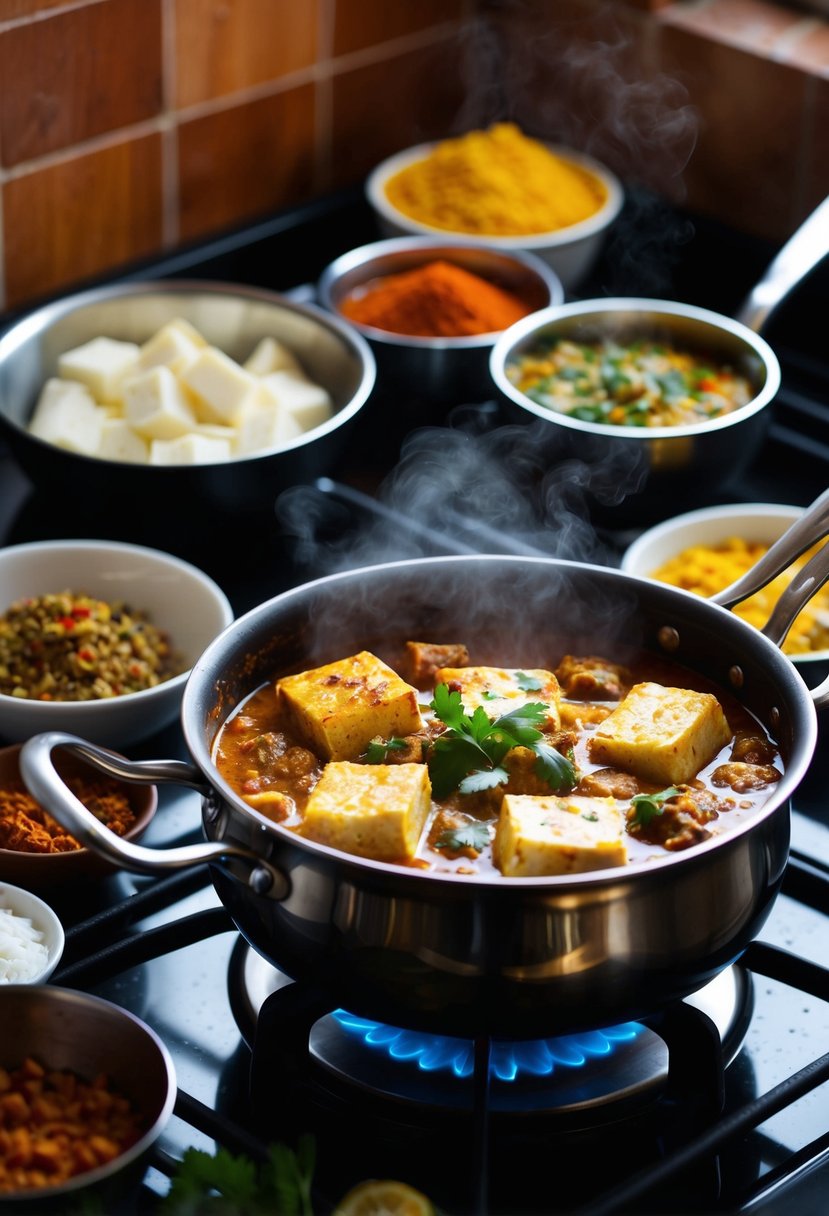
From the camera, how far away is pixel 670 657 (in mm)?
1466

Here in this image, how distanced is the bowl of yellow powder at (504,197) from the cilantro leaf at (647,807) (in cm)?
125

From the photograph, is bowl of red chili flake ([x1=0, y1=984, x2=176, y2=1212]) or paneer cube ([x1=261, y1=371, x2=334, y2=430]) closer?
bowl of red chili flake ([x1=0, y1=984, x2=176, y2=1212])

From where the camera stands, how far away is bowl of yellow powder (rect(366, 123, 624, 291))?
7.77 feet

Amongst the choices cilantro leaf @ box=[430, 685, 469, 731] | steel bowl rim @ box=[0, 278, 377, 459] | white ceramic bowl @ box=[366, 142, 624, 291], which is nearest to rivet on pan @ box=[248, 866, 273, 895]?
cilantro leaf @ box=[430, 685, 469, 731]

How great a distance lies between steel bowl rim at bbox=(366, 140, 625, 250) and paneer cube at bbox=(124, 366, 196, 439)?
586 millimetres

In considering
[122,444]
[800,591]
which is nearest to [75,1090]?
[800,591]

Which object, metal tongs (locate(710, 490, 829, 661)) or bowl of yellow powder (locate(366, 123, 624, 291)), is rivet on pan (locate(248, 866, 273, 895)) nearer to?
metal tongs (locate(710, 490, 829, 661))

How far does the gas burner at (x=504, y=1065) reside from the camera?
1238 millimetres

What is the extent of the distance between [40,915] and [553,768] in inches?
17.9

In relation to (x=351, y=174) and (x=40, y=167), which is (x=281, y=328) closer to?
(x=40, y=167)

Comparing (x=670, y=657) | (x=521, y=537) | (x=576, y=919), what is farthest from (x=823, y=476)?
(x=576, y=919)

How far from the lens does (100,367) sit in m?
1.99

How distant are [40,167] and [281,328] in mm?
376

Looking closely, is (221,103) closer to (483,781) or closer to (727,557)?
(727,557)
